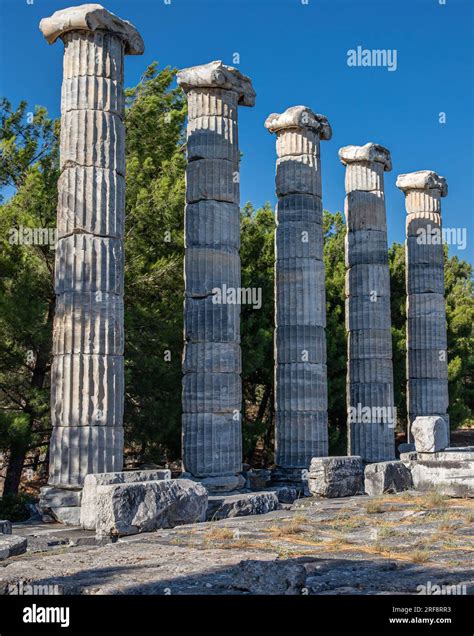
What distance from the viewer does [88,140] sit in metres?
13.9

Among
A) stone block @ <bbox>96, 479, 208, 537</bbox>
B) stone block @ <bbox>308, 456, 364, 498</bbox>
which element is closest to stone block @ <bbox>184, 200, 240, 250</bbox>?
stone block @ <bbox>308, 456, 364, 498</bbox>

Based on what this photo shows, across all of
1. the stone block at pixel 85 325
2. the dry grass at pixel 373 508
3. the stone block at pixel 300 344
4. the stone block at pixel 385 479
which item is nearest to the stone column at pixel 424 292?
the stone block at pixel 300 344

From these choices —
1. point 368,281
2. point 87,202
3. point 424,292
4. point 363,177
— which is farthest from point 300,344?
point 87,202

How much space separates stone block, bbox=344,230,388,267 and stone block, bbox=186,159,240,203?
6.06m

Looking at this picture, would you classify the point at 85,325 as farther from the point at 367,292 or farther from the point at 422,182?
the point at 422,182

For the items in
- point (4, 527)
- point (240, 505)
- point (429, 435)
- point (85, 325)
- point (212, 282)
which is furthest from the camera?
point (212, 282)

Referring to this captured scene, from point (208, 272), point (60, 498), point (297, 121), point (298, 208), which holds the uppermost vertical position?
point (297, 121)

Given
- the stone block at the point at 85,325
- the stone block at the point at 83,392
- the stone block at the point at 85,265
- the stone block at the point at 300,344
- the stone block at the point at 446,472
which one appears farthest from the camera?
the stone block at the point at 300,344

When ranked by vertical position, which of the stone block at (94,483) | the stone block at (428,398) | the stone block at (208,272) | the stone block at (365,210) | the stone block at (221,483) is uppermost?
the stone block at (365,210)

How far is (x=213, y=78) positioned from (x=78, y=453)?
26.5ft

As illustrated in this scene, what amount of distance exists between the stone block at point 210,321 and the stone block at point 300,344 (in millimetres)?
2810

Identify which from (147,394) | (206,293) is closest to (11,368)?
(147,394)

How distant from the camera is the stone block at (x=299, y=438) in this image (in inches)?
727

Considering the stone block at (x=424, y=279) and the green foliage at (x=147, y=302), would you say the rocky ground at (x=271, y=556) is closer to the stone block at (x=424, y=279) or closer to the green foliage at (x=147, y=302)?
the green foliage at (x=147, y=302)
